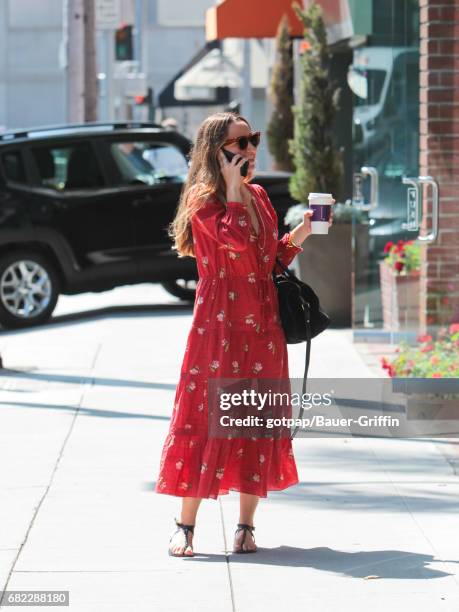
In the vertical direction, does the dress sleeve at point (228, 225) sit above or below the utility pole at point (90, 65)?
below

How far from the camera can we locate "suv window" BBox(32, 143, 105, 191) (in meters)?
14.6

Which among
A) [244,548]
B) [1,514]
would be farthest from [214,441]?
[1,514]

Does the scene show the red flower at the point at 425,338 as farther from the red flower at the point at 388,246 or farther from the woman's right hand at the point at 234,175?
the woman's right hand at the point at 234,175

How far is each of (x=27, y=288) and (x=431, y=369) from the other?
20.9 ft

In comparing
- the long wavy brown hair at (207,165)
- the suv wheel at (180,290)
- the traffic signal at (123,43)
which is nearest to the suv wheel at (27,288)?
the suv wheel at (180,290)

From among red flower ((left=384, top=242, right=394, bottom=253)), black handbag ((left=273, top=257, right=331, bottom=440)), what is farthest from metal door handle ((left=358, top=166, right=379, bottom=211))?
black handbag ((left=273, top=257, right=331, bottom=440))

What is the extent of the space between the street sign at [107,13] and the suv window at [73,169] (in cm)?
956

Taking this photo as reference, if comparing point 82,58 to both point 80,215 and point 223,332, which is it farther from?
point 223,332

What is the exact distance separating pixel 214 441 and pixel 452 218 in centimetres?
442

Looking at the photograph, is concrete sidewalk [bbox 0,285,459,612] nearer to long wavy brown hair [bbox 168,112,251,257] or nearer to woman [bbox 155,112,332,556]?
woman [bbox 155,112,332,556]

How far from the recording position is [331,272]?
13578mm

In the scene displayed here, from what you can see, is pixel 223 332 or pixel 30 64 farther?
pixel 30 64

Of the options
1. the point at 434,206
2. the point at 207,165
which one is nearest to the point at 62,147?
the point at 434,206

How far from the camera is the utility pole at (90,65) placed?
20438 mm
